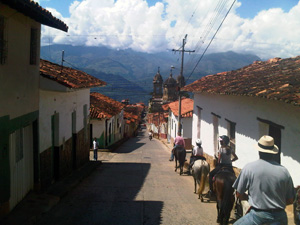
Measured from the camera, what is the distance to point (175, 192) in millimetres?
8570

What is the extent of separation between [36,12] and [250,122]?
588 centimetres

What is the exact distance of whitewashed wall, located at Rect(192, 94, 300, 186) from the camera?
6.00 m

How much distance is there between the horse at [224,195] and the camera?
5879 millimetres

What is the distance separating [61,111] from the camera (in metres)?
9.77

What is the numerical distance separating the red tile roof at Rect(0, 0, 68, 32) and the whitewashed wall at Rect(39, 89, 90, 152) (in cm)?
169

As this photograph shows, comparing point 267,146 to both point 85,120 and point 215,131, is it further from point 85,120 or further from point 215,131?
point 85,120

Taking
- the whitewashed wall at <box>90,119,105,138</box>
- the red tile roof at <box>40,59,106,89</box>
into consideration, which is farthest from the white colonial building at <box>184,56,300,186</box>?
the whitewashed wall at <box>90,119,105,138</box>

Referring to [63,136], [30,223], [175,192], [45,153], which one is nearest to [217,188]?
[175,192]

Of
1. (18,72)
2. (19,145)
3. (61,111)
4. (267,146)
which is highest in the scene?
(18,72)

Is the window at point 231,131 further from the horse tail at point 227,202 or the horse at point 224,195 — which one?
the horse tail at point 227,202

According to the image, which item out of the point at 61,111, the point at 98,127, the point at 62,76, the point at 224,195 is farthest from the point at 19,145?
the point at 98,127

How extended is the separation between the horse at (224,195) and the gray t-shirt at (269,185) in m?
2.06

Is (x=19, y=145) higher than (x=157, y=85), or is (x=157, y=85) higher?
(x=157, y=85)

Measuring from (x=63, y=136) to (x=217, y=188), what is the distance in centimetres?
575
